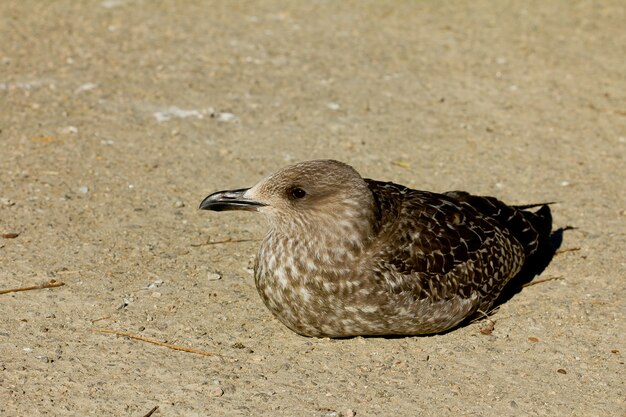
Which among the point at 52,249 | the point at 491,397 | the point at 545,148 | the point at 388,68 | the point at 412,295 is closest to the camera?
the point at 491,397

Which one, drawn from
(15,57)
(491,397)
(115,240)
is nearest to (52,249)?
(115,240)

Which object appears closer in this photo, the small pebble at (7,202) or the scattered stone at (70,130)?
the small pebble at (7,202)

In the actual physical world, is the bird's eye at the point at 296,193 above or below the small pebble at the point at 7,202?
above

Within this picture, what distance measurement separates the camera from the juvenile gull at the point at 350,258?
566 centimetres

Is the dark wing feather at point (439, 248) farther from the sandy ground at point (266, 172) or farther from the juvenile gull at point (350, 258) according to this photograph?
the sandy ground at point (266, 172)

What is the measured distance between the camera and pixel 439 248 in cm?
593

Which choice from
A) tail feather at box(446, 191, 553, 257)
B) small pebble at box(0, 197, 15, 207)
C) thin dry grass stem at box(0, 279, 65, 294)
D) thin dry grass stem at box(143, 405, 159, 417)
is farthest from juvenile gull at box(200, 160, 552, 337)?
small pebble at box(0, 197, 15, 207)

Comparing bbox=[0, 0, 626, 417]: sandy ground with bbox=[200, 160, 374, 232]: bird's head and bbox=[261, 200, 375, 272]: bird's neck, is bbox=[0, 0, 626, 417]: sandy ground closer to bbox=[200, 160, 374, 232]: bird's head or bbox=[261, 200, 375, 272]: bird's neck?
bbox=[261, 200, 375, 272]: bird's neck

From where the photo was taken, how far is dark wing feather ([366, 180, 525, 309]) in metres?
5.77

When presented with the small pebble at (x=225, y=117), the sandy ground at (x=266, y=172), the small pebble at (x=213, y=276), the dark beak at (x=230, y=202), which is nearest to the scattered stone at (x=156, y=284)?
the sandy ground at (x=266, y=172)

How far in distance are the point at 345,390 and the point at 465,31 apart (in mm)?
6612

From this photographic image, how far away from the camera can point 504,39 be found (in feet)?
35.8

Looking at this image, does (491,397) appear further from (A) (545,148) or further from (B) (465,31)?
(B) (465,31)

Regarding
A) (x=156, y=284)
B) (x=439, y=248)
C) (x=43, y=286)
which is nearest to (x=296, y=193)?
(x=439, y=248)
